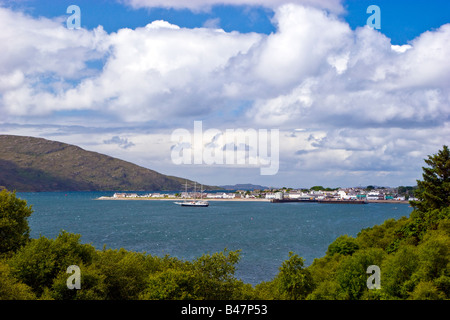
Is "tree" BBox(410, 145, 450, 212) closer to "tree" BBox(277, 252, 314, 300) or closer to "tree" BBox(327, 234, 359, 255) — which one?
"tree" BBox(327, 234, 359, 255)

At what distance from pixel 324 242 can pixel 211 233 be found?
2955 cm

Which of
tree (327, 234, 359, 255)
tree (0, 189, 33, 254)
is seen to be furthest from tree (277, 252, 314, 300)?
tree (0, 189, 33, 254)

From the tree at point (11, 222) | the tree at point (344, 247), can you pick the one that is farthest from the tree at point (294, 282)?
the tree at point (11, 222)

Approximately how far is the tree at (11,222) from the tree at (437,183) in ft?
145

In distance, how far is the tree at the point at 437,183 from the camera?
49844 mm

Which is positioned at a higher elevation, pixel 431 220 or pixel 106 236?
pixel 431 220

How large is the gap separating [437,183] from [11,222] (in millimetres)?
47668

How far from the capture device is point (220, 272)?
2670 centimetres

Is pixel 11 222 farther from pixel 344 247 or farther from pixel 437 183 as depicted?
pixel 437 183

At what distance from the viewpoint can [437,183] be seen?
51.6 meters

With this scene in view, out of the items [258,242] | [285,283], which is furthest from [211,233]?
[285,283]

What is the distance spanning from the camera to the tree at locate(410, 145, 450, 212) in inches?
1962
